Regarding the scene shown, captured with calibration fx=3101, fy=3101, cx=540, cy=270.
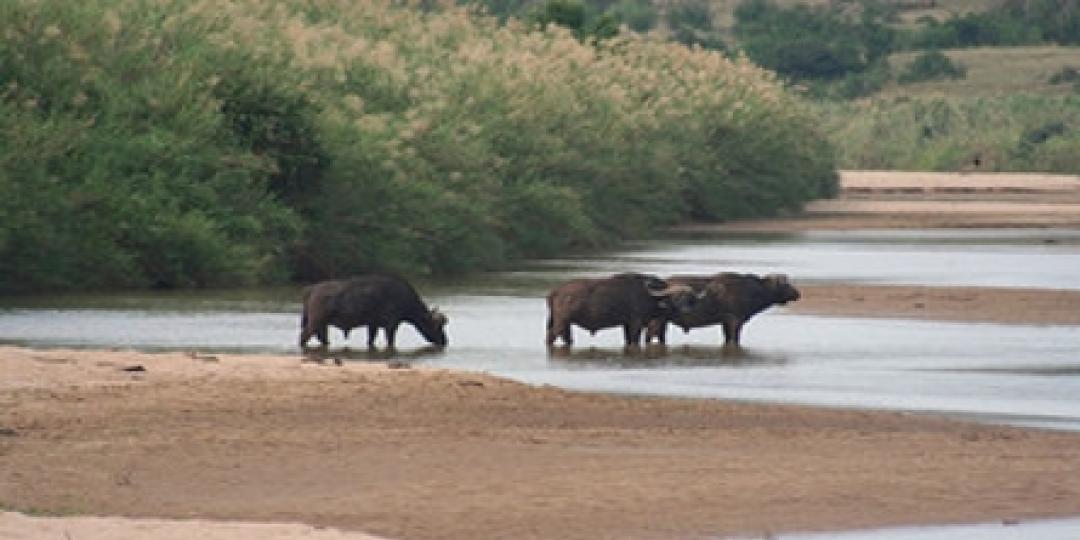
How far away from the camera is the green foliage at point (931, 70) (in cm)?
14275

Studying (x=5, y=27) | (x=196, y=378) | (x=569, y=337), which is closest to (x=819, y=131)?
(x=5, y=27)

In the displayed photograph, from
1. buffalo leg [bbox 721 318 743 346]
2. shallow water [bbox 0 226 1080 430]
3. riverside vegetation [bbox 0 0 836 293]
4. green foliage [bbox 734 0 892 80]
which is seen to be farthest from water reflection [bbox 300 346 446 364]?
green foliage [bbox 734 0 892 80]

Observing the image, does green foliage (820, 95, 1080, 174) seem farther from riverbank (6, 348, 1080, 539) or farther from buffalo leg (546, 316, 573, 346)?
riverbank (6, 348, 1080, 539)

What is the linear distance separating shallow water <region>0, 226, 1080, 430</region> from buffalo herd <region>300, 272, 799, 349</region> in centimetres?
26

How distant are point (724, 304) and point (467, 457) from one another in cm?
1198

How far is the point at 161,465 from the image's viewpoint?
17422 millimetres

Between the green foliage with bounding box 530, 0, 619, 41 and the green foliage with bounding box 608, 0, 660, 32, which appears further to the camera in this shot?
the green foliage with bounding box 608, 0, 660, 32

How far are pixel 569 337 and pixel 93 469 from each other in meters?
12.1

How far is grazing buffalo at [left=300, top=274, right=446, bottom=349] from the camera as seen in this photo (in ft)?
91.4

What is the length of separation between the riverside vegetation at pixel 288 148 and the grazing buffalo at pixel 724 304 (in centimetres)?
796

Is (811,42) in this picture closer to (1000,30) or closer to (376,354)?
(1000,30)

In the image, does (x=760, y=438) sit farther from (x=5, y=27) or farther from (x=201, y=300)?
(x=5, y=27)

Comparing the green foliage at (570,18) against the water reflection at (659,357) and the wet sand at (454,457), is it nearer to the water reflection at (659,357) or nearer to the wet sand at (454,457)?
the water reflection at (659,357)

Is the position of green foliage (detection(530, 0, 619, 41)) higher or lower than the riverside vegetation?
higher
